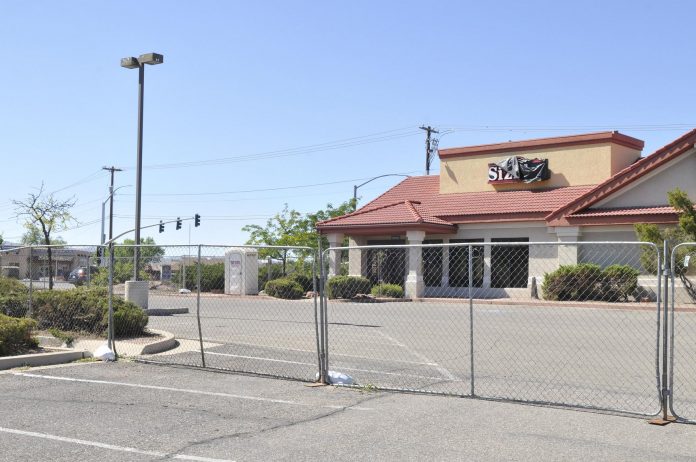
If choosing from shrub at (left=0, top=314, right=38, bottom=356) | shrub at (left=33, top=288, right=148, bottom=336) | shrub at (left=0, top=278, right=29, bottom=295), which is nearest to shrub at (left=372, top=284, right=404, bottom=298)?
shrub at (left=33, top=288, right=148, bottom=336)

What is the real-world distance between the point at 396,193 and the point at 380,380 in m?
29.5

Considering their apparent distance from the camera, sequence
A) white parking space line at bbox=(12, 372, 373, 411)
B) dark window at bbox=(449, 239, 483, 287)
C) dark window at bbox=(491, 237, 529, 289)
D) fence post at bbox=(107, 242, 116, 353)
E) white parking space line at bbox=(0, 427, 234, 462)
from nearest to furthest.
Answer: white parking space line at bbox=(0, 427, 234, 462)
white parking space line at bbox=(12, 372, 373, 411)
fence post at bbox=(107, 242, 116, 353)
dark window at bbox=(491, 237, 529, 289)
dark window at bbox=(449, 239, 483, 287)

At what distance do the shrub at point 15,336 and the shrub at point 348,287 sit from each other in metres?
8.76

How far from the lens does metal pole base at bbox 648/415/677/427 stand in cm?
772

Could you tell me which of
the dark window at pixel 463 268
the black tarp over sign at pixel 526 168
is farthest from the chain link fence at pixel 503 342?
the black tarp over sign at pixel 526 168

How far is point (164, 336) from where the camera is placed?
47.5 feet

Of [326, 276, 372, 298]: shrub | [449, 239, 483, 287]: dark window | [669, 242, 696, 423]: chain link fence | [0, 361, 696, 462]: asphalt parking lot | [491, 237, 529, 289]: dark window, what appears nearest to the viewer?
[0, 361, 696, 462]: asphalt parking lot

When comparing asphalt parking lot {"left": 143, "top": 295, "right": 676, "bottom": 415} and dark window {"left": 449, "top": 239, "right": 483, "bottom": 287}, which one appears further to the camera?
dark window {"left": 449, "top": 239, "right": 483, "bottom": 287}

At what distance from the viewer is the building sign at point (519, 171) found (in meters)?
33.6

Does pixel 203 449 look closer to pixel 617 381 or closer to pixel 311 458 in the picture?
pixel 311 458

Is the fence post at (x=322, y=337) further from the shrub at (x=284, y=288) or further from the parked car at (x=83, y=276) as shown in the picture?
the shrub at (x=284, y=288)

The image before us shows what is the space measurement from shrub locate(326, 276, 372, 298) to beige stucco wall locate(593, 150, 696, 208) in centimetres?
1224

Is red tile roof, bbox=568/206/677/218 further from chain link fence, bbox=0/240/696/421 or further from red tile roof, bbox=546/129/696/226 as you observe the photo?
chain link fence, bbox=0/240/696/421

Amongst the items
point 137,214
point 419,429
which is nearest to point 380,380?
point 419,429
